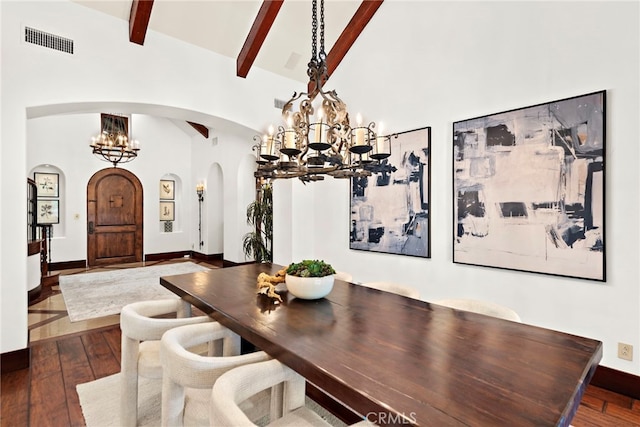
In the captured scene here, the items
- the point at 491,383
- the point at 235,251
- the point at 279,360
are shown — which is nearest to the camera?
the point at 491,383

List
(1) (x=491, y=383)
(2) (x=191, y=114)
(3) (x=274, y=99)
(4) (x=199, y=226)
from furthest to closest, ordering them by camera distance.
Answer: (4) (x=199, y=226), (3) (x=274, y=99), (2) (x=191, y=114), (1) (x=491, y=383)

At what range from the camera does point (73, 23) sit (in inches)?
123

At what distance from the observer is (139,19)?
328 centimetres

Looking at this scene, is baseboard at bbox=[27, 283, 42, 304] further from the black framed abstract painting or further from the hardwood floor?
the black framed abstract painting

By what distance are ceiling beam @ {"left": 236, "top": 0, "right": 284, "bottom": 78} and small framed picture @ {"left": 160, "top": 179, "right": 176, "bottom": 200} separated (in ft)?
18.5

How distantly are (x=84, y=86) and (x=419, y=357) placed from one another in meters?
3.84

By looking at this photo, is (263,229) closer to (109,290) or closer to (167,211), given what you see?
(109,290)

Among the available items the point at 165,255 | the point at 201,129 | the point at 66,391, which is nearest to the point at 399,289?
the point at 66,391

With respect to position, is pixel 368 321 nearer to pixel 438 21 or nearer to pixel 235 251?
pixel 438 21

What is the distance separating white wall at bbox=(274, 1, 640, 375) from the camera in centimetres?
236

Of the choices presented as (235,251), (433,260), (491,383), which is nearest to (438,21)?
(433,260)

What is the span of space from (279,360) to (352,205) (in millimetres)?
3179

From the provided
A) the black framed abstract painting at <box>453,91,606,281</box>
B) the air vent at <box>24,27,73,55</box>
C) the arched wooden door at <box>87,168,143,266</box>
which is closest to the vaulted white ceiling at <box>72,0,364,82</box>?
the air vent at <box>24,27,73,55</box>

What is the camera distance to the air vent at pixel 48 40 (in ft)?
9.53
